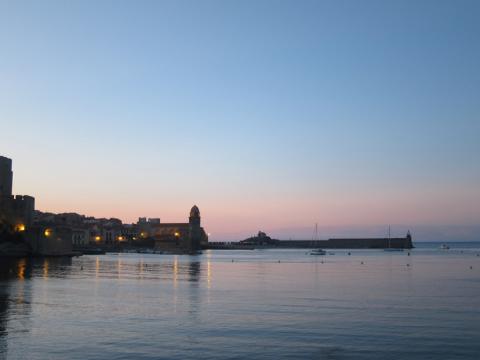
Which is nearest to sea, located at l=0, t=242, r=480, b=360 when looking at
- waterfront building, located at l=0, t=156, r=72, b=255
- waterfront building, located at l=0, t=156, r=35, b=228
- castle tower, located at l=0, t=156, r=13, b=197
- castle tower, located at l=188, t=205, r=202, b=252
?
waterfront building, located at l=0, t=156, r=72, b=255

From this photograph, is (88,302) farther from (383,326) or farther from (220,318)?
(383,326)

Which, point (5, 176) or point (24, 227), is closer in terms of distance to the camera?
point (24, 227)

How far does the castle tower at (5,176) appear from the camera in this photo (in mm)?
104750

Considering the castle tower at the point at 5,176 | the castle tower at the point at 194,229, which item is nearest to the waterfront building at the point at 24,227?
the castle tower at the point at 5,176

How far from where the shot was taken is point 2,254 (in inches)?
3748

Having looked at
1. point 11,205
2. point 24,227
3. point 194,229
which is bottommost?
point 24,227

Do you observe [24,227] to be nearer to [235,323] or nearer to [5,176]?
[5,176]

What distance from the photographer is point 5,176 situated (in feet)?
348

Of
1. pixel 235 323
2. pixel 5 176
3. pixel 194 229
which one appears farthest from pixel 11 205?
pixel 194 229

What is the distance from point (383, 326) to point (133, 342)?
10.6 m

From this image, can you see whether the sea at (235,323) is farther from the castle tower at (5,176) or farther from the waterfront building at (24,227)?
the castle tower at (5,176)

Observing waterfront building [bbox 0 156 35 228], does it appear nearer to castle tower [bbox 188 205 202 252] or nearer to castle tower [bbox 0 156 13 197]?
castle tower [bbox 0 156 13 197]

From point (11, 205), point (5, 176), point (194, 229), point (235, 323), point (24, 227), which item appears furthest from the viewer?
point (194, 229)

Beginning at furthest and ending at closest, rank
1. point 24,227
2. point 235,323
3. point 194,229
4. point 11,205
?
point 194,229 → point 24,227 → point 11,205 → point 235,323
